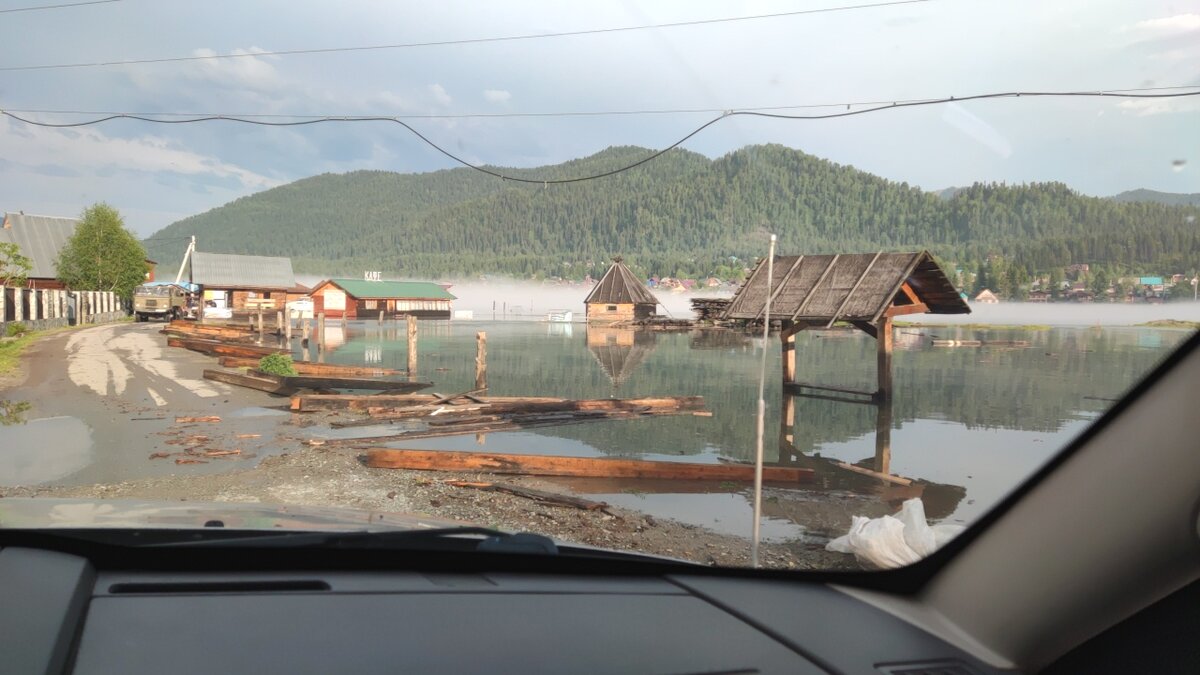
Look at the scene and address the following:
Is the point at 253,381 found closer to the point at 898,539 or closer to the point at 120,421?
the point at 120,421

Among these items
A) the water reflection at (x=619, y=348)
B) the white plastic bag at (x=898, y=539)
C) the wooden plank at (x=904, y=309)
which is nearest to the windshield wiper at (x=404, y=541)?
the white plastic bag at (x=898, y=539)

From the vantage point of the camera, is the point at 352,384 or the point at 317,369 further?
the point at 317,369

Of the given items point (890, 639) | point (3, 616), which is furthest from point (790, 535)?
point (3, 616)

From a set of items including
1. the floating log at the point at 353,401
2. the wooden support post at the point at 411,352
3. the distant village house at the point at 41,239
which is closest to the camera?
the floating log at the point at 353,401

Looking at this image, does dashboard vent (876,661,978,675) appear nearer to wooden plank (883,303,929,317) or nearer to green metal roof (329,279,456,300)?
wooden plank (883,303,929,317)

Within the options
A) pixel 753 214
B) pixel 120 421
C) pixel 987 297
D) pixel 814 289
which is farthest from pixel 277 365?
pixel 987 297

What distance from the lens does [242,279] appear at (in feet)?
198

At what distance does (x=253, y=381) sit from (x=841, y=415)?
1439 cm

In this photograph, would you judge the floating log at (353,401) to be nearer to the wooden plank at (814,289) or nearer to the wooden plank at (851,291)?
the wooden plank at (814,289)

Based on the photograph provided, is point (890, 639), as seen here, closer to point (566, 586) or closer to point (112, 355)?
point (566, 586)

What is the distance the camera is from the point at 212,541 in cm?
213

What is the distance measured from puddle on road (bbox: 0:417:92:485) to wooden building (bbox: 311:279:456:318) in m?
63.6

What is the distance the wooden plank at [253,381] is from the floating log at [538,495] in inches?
394

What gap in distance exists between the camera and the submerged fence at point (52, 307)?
2791 centimetres
